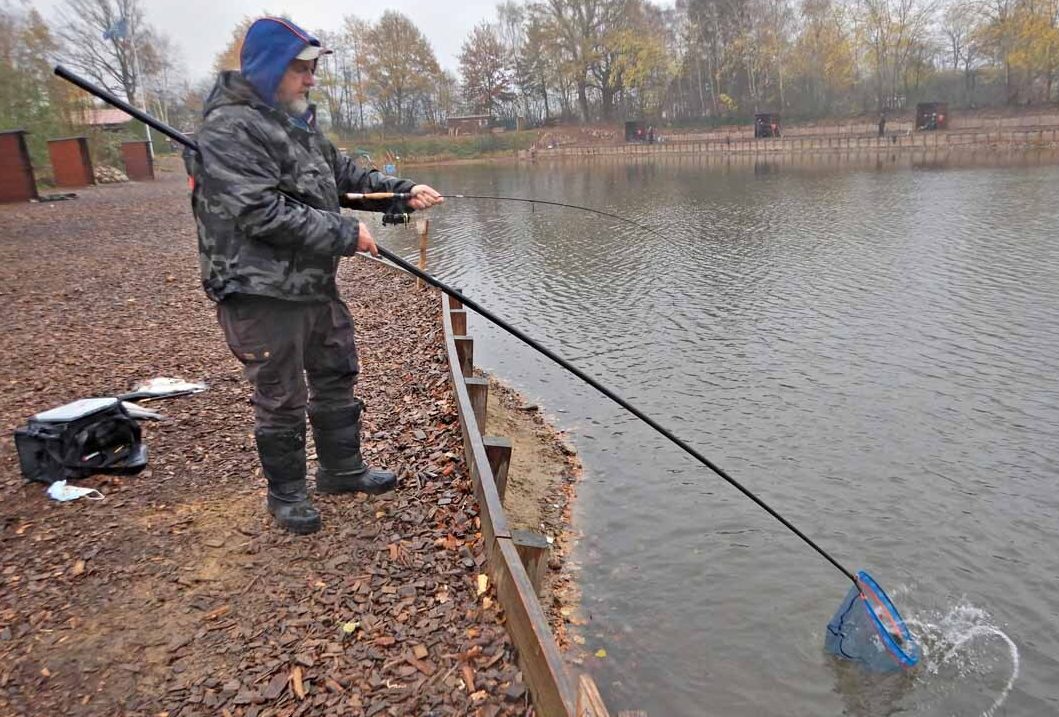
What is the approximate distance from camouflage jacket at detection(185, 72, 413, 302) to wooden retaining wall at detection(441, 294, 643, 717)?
1.45 m

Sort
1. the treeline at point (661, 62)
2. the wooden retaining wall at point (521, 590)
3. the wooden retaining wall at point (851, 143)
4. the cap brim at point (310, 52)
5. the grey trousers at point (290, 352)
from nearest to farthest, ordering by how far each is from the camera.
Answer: the wooden retaining wall at point (521, 590)
the cap brim at point (310, 52)
the grey trousers at point (290, 352)
the wooden retaining wall at point (851, 143)
the treeline at point (661, 62)

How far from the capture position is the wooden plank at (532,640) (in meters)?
2.63

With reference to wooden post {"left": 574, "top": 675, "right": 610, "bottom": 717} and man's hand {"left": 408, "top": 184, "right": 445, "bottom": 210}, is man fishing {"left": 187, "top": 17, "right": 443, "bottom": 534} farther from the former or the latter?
wooden post {"left": 574, "top": 675, "right": 610, "bottom": 717}

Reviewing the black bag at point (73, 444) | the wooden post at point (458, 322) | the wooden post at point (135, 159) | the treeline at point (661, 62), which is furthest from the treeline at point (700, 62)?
the black bag at point (73, 444)

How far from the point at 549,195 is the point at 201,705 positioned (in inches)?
1139

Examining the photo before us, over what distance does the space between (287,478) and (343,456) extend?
0.43 metres

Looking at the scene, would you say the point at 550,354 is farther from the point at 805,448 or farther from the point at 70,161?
the point at 70,161

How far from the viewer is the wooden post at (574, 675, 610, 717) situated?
6.99 ft

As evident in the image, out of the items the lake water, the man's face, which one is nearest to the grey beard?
the man's face

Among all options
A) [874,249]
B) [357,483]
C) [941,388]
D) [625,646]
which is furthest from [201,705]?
[874,249]

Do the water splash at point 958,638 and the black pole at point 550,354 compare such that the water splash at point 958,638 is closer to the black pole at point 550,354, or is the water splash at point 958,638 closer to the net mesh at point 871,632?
the net mesh at point 871,632

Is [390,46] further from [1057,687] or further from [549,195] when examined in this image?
[1057,687]

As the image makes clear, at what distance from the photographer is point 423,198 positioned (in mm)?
4199

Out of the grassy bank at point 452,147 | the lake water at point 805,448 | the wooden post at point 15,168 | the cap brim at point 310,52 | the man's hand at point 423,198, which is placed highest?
the grassy bank at point 452,147
